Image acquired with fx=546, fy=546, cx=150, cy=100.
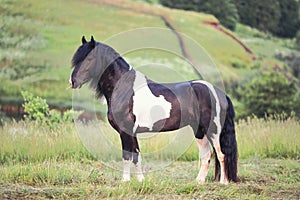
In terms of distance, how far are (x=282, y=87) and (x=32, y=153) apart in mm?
5868

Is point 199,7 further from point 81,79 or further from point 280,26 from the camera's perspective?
point 81,79

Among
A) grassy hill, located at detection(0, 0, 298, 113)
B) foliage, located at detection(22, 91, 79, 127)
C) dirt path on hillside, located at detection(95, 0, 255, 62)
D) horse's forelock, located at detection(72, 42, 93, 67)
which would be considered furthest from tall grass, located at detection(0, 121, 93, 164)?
dirt path on hillside, located at detection(95, 0, 255, 62)

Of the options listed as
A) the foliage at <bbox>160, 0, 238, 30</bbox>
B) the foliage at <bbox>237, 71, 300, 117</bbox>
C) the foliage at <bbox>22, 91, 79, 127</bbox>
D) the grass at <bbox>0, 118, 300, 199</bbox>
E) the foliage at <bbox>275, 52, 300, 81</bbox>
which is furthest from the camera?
the foliage at <bbox>160, 0, 238, 30</bbox>

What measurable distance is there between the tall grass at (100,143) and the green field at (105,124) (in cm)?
1

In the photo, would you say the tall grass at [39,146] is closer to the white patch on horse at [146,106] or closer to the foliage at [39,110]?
the foliage at [39,110]

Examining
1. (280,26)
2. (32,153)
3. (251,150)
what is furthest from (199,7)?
(32,153)

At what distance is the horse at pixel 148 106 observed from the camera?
530cm

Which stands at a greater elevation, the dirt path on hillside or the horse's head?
the dirt path on hillside

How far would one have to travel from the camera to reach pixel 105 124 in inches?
336

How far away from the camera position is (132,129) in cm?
533

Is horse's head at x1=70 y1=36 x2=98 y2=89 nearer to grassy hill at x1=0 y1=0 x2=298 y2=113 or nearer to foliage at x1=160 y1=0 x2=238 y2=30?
grassy hill at x1=0 y1=0 x2=298 y2=113

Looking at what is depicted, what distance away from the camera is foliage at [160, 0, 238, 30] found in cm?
1203

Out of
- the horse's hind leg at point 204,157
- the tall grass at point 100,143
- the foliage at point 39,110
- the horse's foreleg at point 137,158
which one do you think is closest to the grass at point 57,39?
the foliage at point 39,110

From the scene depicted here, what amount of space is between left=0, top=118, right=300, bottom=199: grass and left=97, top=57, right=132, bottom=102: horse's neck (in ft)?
3.07
